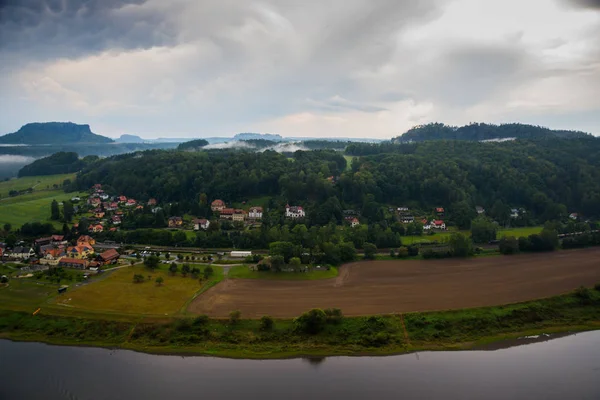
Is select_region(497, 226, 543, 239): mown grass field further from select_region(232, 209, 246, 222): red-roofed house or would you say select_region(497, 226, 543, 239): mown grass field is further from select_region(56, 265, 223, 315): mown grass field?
select_region(56, 265, 223, 315): mown grass field

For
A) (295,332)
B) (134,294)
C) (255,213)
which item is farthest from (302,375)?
(255,213)

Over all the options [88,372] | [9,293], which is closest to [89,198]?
[9,293]

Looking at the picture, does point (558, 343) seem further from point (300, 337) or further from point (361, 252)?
point (361, 252)

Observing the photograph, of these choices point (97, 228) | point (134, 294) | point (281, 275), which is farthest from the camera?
point (97, 228)

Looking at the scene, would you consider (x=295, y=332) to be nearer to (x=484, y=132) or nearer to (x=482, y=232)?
(x=482, y=232)

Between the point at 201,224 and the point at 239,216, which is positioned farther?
the point at 239,216

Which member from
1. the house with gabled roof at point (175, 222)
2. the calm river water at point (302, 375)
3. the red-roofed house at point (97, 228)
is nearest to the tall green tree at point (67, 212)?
the red-roofed house at point (97, 228)
